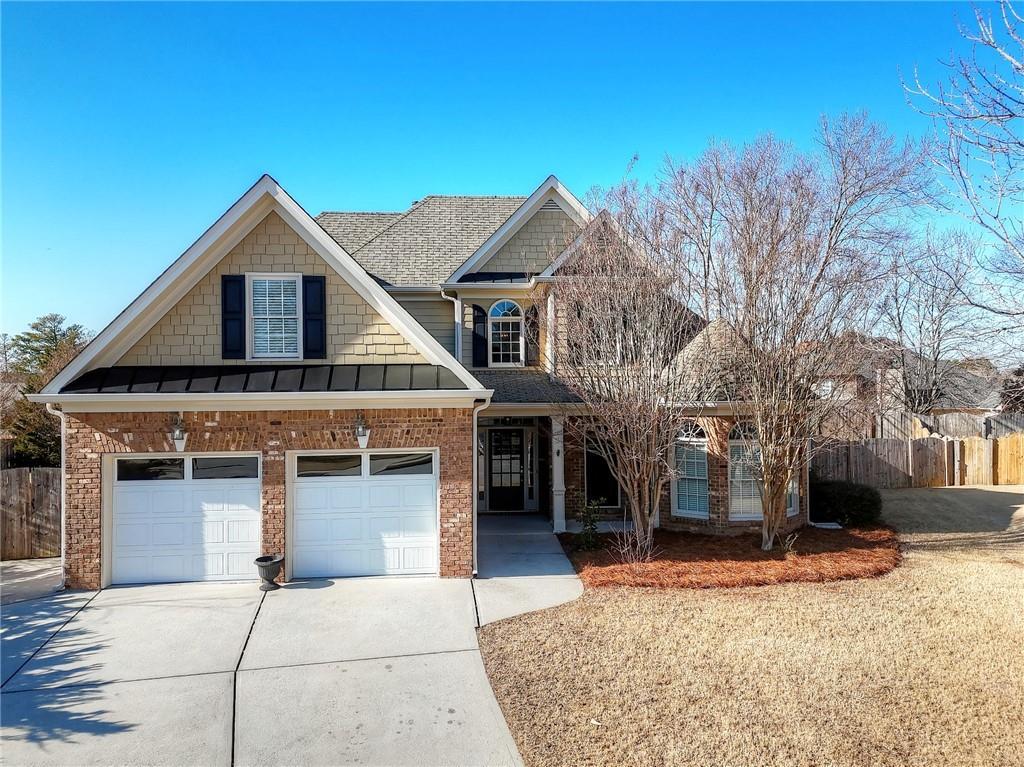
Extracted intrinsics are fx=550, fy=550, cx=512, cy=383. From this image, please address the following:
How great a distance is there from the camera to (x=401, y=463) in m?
9.58

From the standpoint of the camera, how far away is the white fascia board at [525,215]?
1369 centimetres

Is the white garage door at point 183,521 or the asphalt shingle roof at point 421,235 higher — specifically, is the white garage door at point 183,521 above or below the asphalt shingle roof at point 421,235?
below

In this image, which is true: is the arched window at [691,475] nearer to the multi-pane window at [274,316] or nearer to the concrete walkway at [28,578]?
the multi-pane window at [274,316]

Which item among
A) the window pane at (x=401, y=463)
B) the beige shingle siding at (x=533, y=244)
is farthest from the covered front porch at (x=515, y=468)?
the window pane at (x=401, y=463)

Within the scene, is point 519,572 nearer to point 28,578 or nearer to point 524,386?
point 524,386

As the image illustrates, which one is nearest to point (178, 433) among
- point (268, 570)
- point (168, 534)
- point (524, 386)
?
point (168, 534)

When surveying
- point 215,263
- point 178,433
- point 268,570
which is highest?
point 215,263

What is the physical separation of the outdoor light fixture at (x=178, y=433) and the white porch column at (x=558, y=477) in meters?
7.06

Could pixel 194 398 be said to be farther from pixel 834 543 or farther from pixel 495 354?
pixel 834 543

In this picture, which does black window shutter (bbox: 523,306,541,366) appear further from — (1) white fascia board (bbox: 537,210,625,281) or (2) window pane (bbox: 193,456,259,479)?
(2) window pane (bbox: 193,456,259,479)

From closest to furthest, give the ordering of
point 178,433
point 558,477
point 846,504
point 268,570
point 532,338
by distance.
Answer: point 268,570, point 178,433, point 558,477, point 846,504, point 532,338

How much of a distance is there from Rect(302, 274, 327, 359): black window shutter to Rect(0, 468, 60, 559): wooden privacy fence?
591cm

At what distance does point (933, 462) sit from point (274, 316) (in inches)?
846

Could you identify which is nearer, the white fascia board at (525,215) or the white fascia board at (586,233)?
the white fascia board at (586,233)
